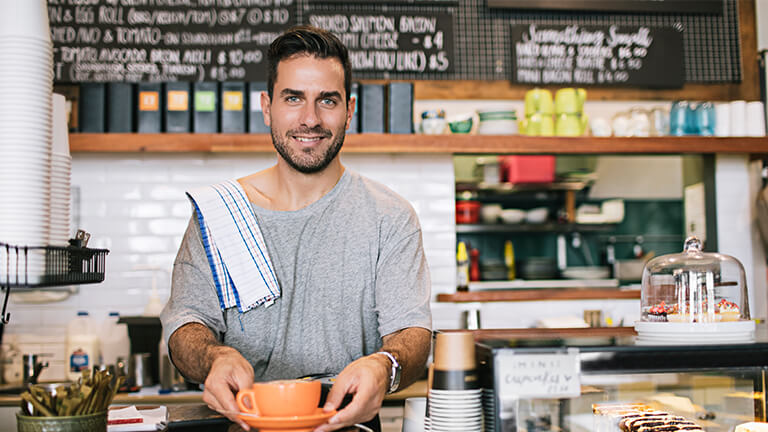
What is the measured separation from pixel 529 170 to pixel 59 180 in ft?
14.8

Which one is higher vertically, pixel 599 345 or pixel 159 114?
pixel 159 114

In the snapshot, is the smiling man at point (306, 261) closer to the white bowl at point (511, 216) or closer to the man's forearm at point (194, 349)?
the man's forearm at point (194, 349)

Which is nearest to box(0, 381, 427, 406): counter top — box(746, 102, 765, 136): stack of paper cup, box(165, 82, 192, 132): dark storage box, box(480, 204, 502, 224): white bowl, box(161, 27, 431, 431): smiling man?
box(165, 82, 192, 132): dark storage box

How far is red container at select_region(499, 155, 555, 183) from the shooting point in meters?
5.58

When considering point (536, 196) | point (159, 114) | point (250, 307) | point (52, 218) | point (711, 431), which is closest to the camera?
point (52, 218)

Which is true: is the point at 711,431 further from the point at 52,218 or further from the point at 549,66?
the point at 549,66

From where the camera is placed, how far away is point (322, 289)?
184 centimetres

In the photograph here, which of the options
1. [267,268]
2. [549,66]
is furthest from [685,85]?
[267,268]

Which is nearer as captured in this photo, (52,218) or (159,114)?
(52,218)

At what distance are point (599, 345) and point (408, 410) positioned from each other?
0.37 meters

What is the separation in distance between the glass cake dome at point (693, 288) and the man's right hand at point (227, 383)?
2.73 feet

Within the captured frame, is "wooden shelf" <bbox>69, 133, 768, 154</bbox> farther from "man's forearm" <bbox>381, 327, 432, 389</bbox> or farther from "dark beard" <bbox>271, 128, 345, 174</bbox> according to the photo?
"man's forearm" <bbox>381, 327, 432, 389</bbox>

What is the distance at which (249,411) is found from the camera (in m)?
1.21

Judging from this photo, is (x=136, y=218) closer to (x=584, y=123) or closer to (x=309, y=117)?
(x=309, y=117)
